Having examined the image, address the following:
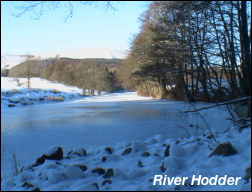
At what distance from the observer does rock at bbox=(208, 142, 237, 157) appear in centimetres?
254

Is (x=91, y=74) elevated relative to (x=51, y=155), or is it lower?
elevated

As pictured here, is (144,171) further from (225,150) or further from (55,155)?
(55,155)

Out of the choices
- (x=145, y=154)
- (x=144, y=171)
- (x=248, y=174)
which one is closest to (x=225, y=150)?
(x=248, y=174)

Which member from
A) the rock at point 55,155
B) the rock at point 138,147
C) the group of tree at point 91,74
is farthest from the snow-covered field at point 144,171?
the group of tree at point 91,74

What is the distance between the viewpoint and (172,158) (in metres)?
2.66

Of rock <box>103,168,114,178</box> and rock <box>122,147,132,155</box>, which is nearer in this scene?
rock <box>103,168,114,178</box>

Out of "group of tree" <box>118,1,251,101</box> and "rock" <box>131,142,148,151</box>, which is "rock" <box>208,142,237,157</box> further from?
"group of tree" <box>118,1,251,101</box>

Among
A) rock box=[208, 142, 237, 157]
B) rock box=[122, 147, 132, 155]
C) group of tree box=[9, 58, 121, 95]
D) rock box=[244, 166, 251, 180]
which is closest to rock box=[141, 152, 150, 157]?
rock box=[122, 147, 132, 155]

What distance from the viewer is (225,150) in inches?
101

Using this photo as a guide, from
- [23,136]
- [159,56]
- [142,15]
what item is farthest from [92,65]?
[23,136]

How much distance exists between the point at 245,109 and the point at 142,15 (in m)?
7.77

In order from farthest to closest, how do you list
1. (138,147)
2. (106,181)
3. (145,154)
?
1. (138,147)
2. (145,154)
3. (106,181)

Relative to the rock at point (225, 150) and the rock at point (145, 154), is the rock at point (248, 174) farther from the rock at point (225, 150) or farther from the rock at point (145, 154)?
the rock at point (145, 154)

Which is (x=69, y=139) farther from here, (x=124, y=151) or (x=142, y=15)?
(x=142, y=15)
